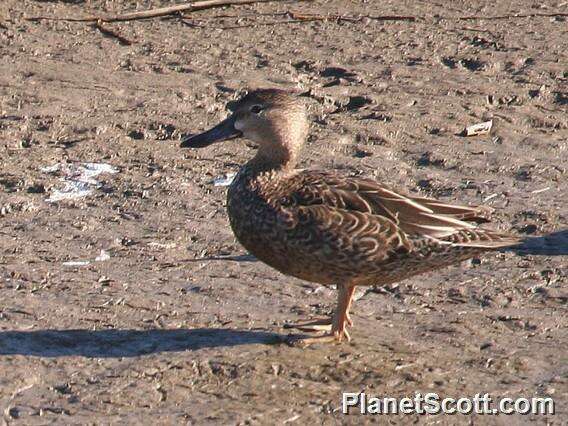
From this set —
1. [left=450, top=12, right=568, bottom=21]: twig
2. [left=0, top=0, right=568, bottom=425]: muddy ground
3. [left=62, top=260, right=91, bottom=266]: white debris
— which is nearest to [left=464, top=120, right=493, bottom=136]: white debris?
[left=0, top=0, right=568, bottom=425]: muddy ground

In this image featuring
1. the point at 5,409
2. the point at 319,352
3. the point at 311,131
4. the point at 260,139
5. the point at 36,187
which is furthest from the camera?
the point at 311,131

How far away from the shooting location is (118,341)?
6453 mm

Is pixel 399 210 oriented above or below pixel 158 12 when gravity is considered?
above

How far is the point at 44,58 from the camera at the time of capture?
1003 centimetres

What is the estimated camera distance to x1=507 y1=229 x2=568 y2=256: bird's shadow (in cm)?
753

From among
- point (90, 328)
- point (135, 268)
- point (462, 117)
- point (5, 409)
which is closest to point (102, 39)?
point (462, 117)

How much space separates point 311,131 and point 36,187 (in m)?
1.95

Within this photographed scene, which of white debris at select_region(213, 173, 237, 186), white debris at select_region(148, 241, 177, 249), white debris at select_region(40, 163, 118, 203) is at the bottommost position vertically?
white debris at select_region(40, 163, 118, 203)

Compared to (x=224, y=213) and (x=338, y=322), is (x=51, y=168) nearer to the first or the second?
(x=224, y=213)

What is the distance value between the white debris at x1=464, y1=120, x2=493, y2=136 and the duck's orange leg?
2.93 m

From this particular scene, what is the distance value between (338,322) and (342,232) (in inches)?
18.5

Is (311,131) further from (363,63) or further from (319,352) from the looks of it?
(319,352)

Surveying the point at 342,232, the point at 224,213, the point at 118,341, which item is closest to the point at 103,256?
the point at 224,213

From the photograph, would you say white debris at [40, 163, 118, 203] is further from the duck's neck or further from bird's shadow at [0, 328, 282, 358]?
bird's shadow at [0, 328, 282, 358]
